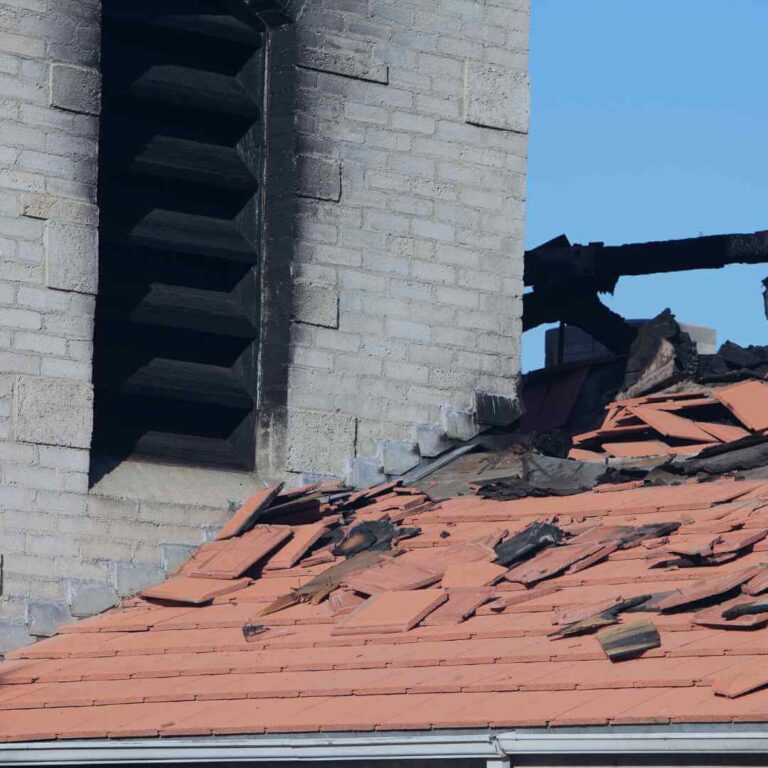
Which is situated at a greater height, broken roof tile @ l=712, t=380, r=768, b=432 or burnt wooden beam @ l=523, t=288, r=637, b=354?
burnt wooden beam @ l=523, t=288, r=637, b=354

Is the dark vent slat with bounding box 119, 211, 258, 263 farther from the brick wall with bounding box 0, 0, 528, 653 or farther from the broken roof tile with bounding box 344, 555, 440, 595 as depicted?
the broken roof tile with bounding box 344, 555, 440, 595

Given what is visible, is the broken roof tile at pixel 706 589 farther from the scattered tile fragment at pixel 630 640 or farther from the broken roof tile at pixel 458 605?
the broken roof tile at pixel 458 605

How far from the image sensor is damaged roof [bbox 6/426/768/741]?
9820 millimetres

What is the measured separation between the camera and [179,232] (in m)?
15.1

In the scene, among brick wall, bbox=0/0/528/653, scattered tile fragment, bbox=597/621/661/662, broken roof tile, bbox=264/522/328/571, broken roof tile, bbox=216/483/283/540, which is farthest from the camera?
broken roof tile, bbox=216/483/283/540

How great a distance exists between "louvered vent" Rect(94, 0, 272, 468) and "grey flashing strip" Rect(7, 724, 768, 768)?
402 cm

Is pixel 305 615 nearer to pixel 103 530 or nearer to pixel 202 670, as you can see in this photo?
pixel 202 670

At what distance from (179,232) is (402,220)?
Answer: 1888mm

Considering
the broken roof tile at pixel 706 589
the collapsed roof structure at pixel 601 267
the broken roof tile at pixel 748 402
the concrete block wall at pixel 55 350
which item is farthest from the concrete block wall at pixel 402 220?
the broken roof tile at pixel 706 589

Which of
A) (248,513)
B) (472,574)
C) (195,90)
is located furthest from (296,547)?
(195,90)

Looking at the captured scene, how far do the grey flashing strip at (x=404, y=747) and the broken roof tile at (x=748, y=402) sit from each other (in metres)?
5.51

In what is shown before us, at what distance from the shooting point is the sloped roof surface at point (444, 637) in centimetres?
976

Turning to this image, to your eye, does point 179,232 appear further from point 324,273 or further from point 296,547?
point 296,547

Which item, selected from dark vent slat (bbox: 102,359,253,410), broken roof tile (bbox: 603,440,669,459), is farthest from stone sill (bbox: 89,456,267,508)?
broken roof tile (bbox: 603,440,669,459)
